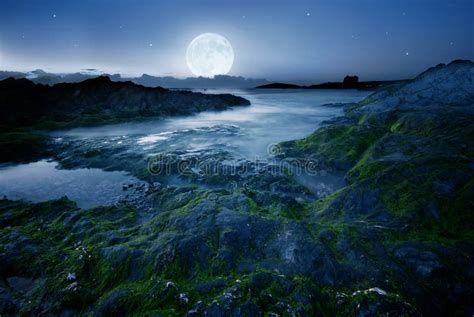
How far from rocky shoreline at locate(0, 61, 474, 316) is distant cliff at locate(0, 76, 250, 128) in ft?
104

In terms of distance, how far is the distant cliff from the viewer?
37000 mm

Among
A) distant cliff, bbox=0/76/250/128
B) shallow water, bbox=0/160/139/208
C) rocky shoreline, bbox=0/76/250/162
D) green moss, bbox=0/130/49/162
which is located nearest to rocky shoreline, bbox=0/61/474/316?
shallow water, bbox=0/160/139/208

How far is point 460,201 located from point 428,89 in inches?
975

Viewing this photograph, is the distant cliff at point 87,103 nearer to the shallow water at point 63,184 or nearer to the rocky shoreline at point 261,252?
the shallow water at point 63,184

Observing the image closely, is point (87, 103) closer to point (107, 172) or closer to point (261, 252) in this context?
point (107, 172)

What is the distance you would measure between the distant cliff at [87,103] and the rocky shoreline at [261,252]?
31.8 metres

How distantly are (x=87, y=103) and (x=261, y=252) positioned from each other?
5483 centimetres

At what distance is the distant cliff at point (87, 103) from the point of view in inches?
1457

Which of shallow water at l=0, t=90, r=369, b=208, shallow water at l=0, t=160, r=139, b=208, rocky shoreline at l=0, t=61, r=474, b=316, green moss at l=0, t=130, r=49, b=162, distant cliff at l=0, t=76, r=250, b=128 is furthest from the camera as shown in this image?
distant cliff at l=0, t=76, r=250, b=128

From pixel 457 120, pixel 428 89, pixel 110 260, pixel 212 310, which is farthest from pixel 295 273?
pixel 428 89

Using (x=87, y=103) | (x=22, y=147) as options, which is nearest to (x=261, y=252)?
(x=22, y=147)

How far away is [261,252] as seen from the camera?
253 inches

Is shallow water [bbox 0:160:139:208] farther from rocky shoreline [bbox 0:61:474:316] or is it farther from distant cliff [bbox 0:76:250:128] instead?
distant cliff [bbox 0:76:250:128]

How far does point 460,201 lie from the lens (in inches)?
272
